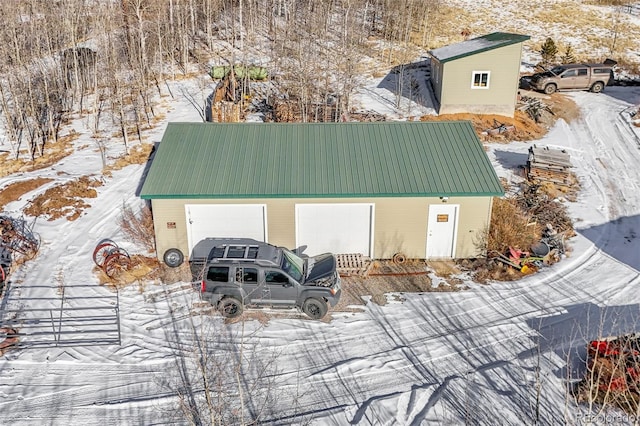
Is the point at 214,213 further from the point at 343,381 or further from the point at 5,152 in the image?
the point at 5,152

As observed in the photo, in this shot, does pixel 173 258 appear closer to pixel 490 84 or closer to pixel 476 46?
pixel 490 84

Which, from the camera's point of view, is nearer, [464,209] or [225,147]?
[464,209]

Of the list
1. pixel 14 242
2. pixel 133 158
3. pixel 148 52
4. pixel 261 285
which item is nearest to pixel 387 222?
pixel 261 285

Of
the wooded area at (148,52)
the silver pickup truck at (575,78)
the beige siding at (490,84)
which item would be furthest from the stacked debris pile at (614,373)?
the silver pickup truck at (575,78)

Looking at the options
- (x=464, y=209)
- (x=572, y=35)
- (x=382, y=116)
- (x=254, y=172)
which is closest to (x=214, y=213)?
(x=254, y=172)

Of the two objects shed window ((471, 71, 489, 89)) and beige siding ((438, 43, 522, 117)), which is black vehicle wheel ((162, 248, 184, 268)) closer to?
beige siding ((438, 43, 522, 117))
